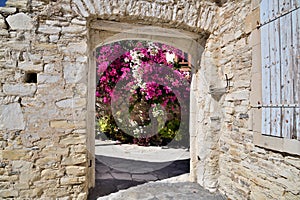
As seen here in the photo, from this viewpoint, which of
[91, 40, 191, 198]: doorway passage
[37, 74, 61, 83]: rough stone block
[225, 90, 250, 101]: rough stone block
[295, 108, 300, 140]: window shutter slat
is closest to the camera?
[295, 108, 300, 140]: window shutter slat

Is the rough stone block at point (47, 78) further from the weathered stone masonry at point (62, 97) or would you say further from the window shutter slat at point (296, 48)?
the window shutter slat at point (296, 48)

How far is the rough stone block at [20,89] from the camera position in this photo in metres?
2.34

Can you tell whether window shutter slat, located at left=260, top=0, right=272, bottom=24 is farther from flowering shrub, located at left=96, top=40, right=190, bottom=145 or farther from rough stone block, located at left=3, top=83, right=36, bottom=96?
flowering shrub, located at left=96, top=40, right=190, bottom=145

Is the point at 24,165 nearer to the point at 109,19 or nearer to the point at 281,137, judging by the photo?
the point at 109,19

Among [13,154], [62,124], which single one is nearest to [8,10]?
[62,124]

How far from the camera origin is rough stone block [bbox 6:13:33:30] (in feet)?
7.72

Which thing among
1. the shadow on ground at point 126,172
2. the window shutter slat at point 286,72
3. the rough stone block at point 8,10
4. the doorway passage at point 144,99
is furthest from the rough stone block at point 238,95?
the rough stone block at point 8,10

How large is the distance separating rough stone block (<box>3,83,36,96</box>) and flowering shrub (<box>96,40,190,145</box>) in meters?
3.56

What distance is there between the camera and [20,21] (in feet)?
7.77

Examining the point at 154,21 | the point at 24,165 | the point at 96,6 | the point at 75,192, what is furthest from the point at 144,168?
the point at 96,6

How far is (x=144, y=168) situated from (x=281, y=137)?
8.45ft

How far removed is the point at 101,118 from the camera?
656 centimetres

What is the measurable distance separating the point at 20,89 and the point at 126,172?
7.15 ft

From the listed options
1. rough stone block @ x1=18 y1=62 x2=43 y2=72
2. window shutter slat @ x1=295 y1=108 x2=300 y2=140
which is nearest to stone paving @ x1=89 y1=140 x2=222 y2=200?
window shutter slat @ x1=295 y1=108 x2=300 y2=140
